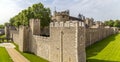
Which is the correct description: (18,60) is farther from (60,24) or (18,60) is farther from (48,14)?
(48,14)

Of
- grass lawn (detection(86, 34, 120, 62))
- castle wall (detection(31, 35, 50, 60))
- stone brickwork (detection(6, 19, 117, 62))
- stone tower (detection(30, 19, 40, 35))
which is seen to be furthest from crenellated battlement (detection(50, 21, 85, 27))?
stone tower (detection(30, 19, 40, 35))

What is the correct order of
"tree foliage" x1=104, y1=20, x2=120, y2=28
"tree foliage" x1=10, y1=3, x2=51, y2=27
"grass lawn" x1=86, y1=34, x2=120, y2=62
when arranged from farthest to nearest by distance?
1. "tree foliage" x1=104, y1=20, x2=120, y2=28
2. "tree foliage" x1=10, y1=3, x2=51, y2=27
3. "grass lawn" x1=86, y1=34, x2=120, y2=62

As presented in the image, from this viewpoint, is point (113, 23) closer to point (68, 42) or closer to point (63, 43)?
point (63, 43)

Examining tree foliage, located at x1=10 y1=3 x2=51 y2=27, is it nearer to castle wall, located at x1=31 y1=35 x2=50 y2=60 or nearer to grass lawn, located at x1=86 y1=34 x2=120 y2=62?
castle wall, located at x1=31 y1=35 x2=50 y2=60

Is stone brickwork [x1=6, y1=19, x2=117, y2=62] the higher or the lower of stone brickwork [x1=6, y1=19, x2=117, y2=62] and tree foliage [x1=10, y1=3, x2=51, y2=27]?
the lower

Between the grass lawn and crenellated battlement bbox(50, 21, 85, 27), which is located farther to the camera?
the grass lawn

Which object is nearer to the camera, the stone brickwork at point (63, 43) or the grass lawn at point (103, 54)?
the stone brickwork at point (63, 43)

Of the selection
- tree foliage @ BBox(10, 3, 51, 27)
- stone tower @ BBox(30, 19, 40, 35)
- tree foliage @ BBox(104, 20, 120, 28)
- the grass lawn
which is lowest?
the grass lawn

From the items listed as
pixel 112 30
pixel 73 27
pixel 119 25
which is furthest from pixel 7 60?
pixel 119 25

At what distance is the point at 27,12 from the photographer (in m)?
62.9

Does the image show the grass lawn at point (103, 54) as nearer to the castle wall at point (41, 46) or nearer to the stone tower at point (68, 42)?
the stone tower at point (68, 42)

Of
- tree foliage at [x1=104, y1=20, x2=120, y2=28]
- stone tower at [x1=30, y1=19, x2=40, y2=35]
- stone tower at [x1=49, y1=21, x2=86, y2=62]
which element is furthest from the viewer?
tree foliage at [x1=104, y1=20, x2=120, y2=28]

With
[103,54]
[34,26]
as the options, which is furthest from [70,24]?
[34,26]

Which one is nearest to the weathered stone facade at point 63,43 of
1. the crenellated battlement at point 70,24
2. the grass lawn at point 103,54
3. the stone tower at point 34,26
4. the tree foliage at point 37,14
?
the crenellated battlement at point 70,24
